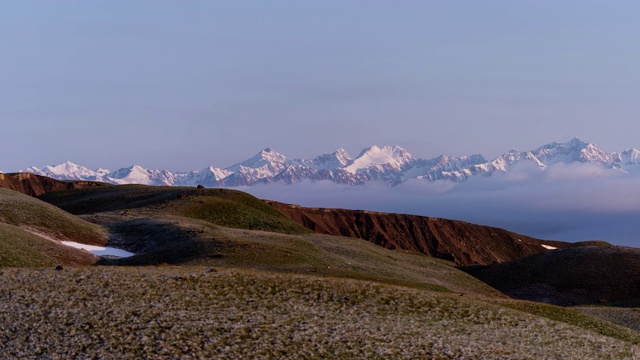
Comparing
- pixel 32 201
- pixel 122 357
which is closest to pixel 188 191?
pixel 32 201

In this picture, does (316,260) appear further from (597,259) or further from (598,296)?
(597,259)

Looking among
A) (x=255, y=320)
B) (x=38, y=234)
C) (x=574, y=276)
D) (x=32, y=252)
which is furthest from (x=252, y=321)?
(x=574, y=276)

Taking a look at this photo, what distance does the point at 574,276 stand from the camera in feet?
375

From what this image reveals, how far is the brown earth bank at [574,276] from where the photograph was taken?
108875 mm

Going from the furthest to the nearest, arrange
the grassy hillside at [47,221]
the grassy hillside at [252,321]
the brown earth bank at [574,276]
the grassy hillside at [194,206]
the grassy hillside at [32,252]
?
the grassy hillside at [194,206] < the brown earth bank at [574,276] < the grassy hillside at [47,221] < the grassy hillside at [32,252] < the grassy hillside at [252,321]

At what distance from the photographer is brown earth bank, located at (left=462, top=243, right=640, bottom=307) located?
109 m

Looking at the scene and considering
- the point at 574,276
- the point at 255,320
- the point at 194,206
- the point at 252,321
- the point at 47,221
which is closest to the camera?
the point at 252,321

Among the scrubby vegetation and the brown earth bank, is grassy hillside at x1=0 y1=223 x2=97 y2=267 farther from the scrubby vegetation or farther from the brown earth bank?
the brown earth bank

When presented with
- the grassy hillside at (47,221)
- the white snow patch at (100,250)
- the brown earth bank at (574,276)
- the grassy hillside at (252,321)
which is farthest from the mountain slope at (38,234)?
the brown earth bank at (574,276)

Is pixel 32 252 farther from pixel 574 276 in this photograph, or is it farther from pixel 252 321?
pixel 574 276

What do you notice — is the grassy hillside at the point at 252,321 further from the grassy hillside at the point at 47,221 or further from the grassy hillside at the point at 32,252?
the grassy hillside at the point at 47,221

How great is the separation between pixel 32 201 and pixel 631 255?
87448 millimetres

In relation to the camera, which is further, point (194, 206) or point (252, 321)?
point (194, 206)

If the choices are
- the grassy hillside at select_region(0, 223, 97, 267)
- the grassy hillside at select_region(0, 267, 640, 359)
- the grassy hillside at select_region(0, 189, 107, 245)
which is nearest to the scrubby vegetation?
the grassy hillside at select_region(0, 267, 640, 359)
